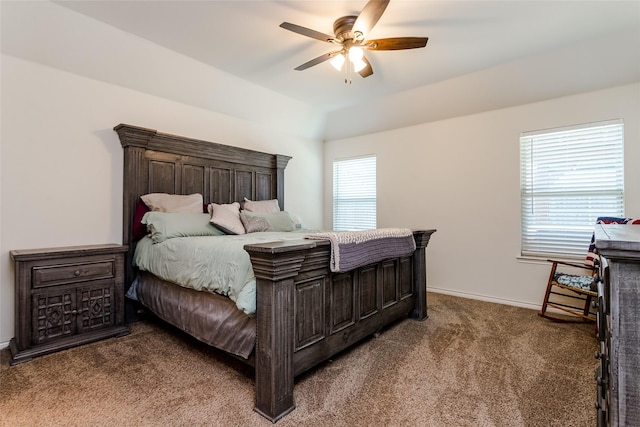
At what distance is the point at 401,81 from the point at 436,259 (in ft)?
7.55

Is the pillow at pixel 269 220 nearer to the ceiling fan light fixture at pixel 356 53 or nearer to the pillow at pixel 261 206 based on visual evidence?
the pillow at pixel 261 206

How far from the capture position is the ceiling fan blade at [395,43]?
7.44ft

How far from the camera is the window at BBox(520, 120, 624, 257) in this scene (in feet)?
10.1

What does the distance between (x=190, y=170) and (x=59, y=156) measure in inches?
45.4

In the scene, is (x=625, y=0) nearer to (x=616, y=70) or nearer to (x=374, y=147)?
(x=616, y=70)

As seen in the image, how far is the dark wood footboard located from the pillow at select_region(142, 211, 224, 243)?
1.52m

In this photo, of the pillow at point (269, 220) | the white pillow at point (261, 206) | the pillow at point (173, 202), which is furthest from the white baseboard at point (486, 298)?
the pillow at point (173, 202)

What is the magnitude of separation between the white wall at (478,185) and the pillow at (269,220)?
1686mm

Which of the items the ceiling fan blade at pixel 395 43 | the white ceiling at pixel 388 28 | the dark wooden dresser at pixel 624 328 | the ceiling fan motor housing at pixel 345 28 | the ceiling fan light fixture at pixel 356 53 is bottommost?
the dark wooden dresser at pixel 624 328

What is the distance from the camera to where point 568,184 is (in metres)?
3.31

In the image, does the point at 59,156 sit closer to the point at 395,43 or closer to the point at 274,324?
the point at 274,324

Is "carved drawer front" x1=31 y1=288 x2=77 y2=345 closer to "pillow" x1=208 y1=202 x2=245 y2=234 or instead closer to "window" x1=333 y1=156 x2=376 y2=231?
"pillow" x1=208 y1=202 x2=245 y2=234

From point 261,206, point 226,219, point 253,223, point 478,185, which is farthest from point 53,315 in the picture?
point 478,185

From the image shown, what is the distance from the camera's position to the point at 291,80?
12.0 ft
